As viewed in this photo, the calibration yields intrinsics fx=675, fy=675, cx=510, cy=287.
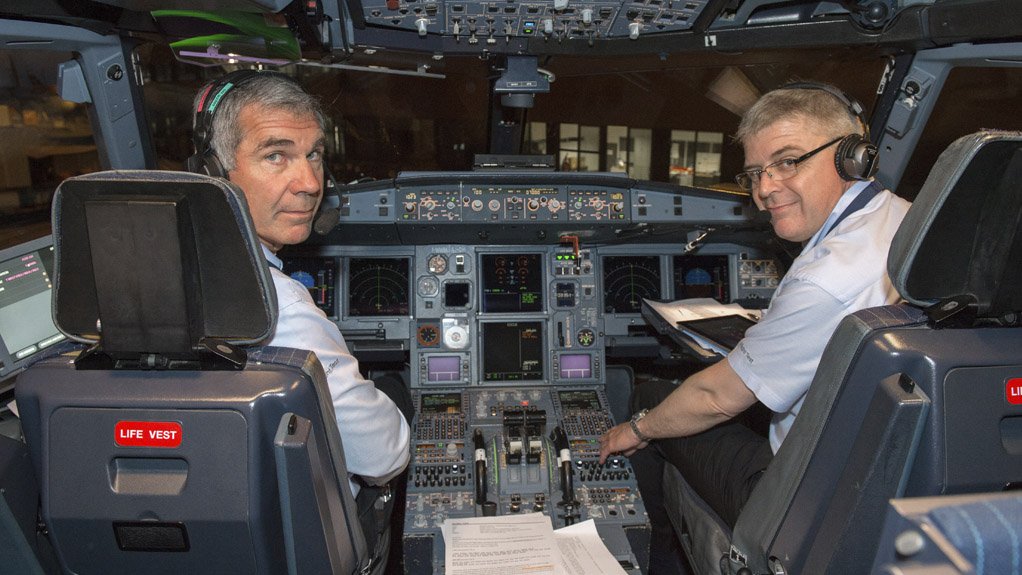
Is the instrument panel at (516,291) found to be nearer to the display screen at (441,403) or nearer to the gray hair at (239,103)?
the display screen at (441,403)

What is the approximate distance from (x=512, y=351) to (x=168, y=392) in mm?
1965

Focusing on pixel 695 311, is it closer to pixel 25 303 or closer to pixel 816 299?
pixel 816 299

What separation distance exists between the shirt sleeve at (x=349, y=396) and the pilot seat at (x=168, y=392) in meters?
0.20

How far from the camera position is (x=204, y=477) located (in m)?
1.00

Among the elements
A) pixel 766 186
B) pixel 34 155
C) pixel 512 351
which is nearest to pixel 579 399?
pixel 512 351

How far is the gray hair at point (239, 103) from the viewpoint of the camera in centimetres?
144

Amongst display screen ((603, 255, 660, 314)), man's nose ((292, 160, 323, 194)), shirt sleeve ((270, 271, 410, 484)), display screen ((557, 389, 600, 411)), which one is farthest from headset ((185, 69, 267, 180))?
display screen ((603, 255, 660, 314))

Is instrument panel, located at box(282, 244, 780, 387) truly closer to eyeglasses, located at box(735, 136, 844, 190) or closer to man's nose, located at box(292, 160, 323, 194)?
eyeglasses, located at box(735, 136, 844, 190)

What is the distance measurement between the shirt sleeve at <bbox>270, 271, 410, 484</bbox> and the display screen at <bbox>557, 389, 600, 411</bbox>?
1.26m

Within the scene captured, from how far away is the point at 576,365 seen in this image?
9.50 feet

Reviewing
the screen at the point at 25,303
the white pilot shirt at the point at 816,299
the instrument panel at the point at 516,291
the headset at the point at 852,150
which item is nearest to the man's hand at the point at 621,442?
the instrument panel at the point at 516,291

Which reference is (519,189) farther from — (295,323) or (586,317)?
(295,323)

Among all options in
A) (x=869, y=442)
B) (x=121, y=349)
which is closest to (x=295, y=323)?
(x=121, y=349)

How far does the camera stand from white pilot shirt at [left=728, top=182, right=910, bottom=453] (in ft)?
4.63
